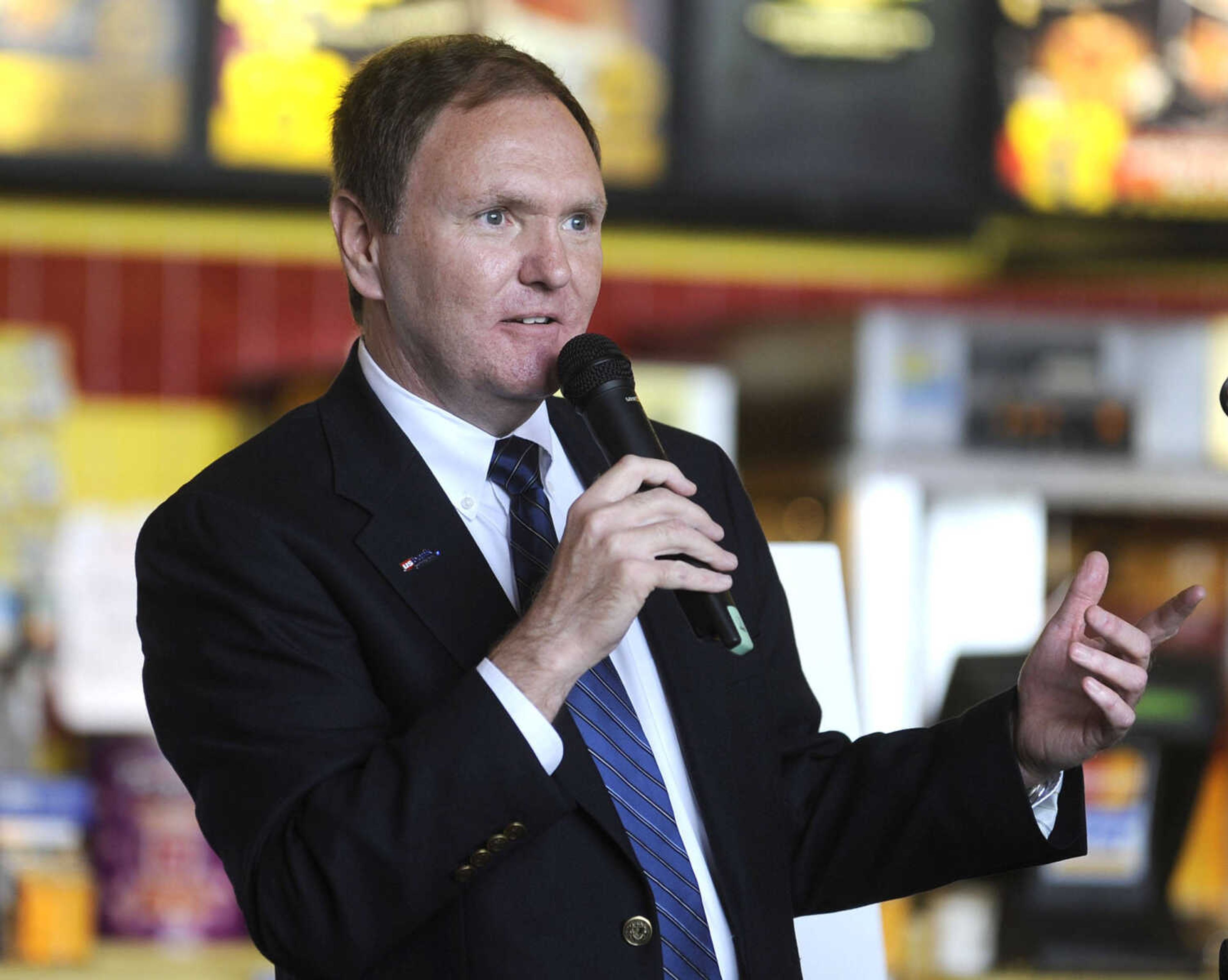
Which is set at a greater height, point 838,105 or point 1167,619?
point 838,105

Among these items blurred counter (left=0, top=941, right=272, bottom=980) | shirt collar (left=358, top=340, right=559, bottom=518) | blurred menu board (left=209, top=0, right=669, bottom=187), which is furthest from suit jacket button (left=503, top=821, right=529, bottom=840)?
blurred menu board (left=209, top=0, right=669, bottom=187)

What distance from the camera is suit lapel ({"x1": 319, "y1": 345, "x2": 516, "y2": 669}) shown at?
46.2 inches

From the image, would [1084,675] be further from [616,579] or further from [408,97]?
[408,97]

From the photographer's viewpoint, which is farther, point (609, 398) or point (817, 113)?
point (817, 113)

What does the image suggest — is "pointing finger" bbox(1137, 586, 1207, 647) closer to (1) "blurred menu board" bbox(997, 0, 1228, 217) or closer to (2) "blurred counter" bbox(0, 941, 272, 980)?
(2) "blurred counter" bbox(0, 941, 272, 980)

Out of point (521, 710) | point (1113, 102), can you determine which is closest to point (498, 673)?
point (521, 710)

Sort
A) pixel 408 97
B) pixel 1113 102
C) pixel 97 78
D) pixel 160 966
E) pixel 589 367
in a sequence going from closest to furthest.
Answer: pixel 589 367, pixel 408 97, pixel 160 966, pixel 97 78, pixel 1113 102

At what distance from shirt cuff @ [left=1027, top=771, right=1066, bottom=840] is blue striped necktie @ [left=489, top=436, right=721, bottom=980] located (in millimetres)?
267

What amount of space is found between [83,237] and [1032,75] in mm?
2016

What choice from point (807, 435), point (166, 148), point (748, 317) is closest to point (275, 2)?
point (166, 148)

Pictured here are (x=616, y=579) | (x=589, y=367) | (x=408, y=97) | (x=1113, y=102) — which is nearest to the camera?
(x=616, y=579)

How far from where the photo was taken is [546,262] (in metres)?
1.19

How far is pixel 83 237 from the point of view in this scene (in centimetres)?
371

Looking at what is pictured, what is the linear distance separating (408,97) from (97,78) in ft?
7.71
